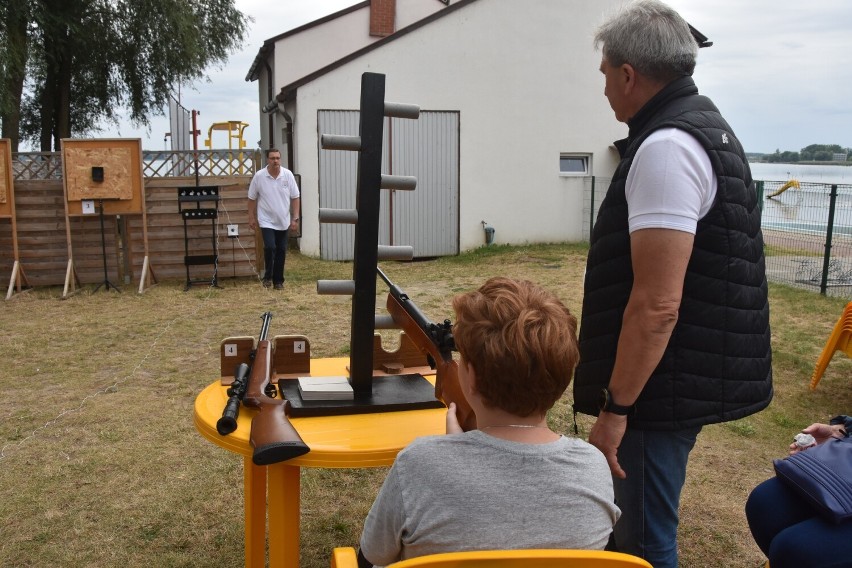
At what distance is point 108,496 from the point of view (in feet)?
11.9

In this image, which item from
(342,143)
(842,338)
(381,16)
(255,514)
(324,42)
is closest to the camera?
(342,143)

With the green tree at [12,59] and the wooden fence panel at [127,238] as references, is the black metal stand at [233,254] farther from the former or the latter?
the green tree at [12,59]

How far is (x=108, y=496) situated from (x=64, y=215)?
7.11m

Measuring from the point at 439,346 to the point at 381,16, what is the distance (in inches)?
729

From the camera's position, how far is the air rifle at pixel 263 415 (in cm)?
185

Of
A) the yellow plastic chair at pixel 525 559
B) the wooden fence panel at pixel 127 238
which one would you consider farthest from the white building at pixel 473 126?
the yellow plastic chair at pixel 525 559

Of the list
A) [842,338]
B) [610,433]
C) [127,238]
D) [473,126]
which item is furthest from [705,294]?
[473,126]

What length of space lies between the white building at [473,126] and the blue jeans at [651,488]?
422 inches

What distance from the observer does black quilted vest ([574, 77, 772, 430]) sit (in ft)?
5.77

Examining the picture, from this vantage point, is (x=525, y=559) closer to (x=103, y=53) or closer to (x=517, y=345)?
(x=517, y=345)

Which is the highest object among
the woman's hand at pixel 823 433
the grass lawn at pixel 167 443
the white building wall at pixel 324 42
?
the white building wall at pixel 324 42

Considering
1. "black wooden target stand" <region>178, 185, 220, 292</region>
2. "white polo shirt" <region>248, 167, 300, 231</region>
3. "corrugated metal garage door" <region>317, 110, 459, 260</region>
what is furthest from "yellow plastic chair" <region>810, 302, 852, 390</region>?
"corrugated metal garage door" <region>317, 110, 459, 260</region>

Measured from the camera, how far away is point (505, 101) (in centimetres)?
1348

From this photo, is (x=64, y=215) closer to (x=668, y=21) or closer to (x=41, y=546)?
(x=41, y=546)
